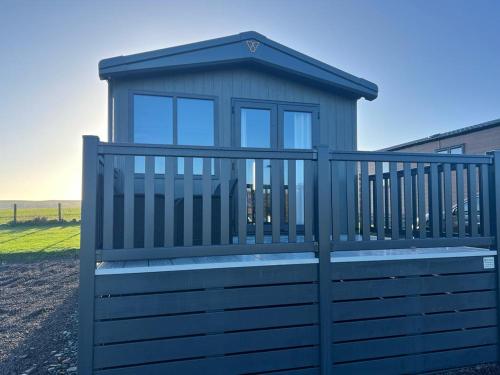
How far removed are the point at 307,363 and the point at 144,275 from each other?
1.40m

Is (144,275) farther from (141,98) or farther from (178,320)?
(141,98)

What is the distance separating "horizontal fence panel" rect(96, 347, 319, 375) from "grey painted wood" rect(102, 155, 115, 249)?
87cm

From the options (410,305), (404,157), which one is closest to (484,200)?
(404,157)

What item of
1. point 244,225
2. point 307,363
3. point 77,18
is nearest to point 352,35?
point 77,18

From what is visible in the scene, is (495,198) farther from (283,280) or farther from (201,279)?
(201,279)

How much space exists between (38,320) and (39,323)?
0.13 metres

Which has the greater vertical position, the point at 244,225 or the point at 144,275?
the point at 244,225

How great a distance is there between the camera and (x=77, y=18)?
6223 millimetres

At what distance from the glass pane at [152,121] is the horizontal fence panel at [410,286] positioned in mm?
2918

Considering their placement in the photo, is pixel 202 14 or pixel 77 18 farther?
pixel 202 14

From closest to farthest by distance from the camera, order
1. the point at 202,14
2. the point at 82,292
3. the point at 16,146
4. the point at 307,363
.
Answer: the point at 82,292 < the point at 307,363 < the point at 202,14 < the point at 16,146

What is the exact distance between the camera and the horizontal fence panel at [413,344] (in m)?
2.76

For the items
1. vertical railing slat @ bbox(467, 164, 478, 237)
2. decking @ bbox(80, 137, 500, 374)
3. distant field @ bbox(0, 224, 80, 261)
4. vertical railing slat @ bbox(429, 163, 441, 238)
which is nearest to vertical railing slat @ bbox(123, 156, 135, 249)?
decking @ bbox(80, 137, 500, 374)

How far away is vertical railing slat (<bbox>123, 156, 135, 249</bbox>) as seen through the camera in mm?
2449
